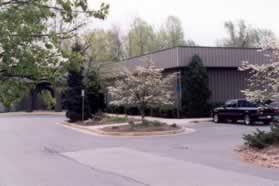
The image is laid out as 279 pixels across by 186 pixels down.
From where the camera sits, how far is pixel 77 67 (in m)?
4.87

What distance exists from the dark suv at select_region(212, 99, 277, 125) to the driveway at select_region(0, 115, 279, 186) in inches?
300

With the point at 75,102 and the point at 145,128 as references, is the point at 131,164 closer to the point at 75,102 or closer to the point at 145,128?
the point at 145,128

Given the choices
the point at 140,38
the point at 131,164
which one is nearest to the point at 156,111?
the point at 131,164

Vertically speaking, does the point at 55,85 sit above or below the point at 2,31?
below

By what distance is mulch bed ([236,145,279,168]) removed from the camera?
39.1 feet

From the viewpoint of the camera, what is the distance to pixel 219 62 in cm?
3591

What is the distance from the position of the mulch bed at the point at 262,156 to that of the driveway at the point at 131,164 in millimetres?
378

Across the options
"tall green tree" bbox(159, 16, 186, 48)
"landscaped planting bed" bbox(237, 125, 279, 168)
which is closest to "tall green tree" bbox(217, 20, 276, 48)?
"tall green tree" bbox(159, 16, 186, 48)

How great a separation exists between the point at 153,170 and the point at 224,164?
2084 millimetres

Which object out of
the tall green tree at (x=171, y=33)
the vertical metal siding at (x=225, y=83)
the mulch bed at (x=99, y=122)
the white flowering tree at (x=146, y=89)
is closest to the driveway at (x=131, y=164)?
the white flowering tree at (x=146, y=89)

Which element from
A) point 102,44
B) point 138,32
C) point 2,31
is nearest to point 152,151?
point 2,31

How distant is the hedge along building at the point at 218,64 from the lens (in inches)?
1382

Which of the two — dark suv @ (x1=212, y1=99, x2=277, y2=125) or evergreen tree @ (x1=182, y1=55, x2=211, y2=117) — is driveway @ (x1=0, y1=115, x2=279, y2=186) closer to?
dark suv @ (x1=212, y1=99, x2=277, y2=125)

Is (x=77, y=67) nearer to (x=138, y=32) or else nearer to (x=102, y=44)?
(x=102, y=44)
